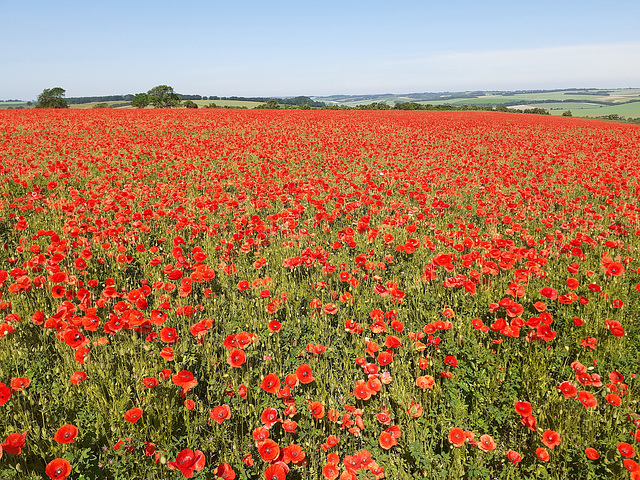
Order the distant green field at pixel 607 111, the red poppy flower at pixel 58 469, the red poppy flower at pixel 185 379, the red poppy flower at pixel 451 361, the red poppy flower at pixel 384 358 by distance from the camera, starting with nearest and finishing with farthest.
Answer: the red poppy flower at pixel 58 469 → the red poppy flower at pixel 185 379 → the red poppy flower at pixel 384 358 → the red poppy flower at pixel 451 361 → the distant green field at pixel 607 111

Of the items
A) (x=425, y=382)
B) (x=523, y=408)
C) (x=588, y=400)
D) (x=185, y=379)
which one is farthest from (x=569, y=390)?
(x=185, y=379)

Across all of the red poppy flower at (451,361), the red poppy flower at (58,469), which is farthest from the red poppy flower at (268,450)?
the red poppy flower at (451,361)

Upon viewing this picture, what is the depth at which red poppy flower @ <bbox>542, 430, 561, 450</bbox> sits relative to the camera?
89.5 inches

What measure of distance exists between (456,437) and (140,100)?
230 ft

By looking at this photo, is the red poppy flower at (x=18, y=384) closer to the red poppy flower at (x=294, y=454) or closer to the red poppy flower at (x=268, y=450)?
the red poppy flower at (x=268, y=450)

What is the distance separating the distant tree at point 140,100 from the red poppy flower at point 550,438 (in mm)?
64829

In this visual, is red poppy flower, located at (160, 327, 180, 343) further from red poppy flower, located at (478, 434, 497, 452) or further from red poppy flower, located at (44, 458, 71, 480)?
red poppy flower, located at (478, 434, 497, 452)

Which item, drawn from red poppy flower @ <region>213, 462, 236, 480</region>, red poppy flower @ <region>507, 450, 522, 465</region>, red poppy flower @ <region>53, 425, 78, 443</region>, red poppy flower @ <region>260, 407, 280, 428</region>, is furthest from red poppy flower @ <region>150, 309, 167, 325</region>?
red poppy flower @ <region>507, 450, 522, 465</region>

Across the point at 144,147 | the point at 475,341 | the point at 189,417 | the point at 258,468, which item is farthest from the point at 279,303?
the point at 144,147

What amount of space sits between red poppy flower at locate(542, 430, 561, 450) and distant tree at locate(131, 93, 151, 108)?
2552 inches

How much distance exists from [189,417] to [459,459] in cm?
200

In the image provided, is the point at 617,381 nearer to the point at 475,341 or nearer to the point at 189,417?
the point at 475,341

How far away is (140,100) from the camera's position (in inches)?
2343

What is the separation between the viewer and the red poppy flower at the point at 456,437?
2346 millimetres
